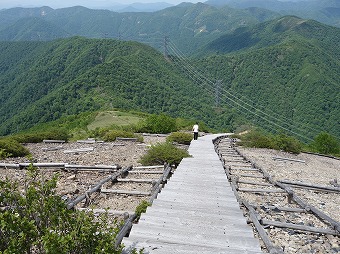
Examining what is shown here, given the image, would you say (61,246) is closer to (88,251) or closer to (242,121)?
(88,251)

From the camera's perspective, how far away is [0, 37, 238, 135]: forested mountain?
8631cm

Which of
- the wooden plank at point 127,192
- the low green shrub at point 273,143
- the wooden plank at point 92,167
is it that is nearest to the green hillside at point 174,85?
the low green shrub at point 273,143

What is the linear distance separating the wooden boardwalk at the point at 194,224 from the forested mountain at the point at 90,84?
71238 millimetres

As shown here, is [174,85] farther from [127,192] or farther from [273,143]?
[127,192]

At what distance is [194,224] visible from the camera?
559 cm

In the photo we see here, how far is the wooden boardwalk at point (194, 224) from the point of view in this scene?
469 centimetres

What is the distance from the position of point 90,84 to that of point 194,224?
93.9 meters

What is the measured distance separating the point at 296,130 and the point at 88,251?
11722 cm

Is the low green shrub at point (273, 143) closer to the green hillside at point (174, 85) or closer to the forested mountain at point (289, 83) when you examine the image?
the green hillside at point (174, 85)

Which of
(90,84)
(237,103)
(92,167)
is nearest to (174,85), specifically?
(237,103)

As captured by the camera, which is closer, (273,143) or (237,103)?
(273,143)

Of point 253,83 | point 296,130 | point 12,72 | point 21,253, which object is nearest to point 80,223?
point 21,253

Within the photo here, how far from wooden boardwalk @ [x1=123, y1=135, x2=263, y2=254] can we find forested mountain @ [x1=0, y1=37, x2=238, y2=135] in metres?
71.2

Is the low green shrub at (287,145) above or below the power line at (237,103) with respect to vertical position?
above
